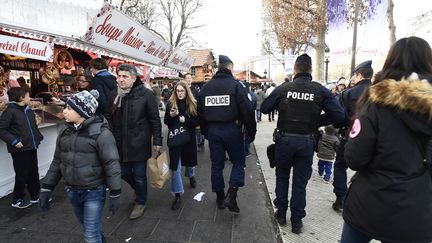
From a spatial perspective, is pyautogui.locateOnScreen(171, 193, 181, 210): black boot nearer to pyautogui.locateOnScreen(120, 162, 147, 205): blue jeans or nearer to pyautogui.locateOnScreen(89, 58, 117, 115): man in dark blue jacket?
pyautogui.locateOnScreen(120, 162, 147, 205): blue jeans

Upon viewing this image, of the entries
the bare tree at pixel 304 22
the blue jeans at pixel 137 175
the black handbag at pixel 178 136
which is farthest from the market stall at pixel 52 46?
the bare tree at pixel 304 22

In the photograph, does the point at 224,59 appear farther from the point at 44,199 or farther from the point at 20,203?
the point at 20,203

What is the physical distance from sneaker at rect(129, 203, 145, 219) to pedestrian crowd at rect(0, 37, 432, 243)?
0.01 m

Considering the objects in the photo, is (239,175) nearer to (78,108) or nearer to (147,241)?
(147,241)

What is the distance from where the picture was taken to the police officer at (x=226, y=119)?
387 cm

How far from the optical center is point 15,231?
3.59 meters

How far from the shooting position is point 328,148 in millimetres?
5535

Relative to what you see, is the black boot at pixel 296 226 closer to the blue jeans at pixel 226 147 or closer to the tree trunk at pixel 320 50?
the blue jeans at pixel 226 147

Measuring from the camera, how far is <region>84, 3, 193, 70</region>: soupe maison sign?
452 centimetres

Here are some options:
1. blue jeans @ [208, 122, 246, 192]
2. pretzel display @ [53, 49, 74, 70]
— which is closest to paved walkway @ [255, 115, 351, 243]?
blue jeans @ [208, 122, 246, 192]

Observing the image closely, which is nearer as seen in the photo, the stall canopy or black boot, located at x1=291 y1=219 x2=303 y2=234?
black boot, located at x1=291 y1=219 x2=303 y2=234

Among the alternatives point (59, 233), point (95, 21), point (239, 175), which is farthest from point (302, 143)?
point (95, 21)

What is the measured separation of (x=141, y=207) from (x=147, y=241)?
753 mm

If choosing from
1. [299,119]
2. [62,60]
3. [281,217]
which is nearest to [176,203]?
[281,217]
